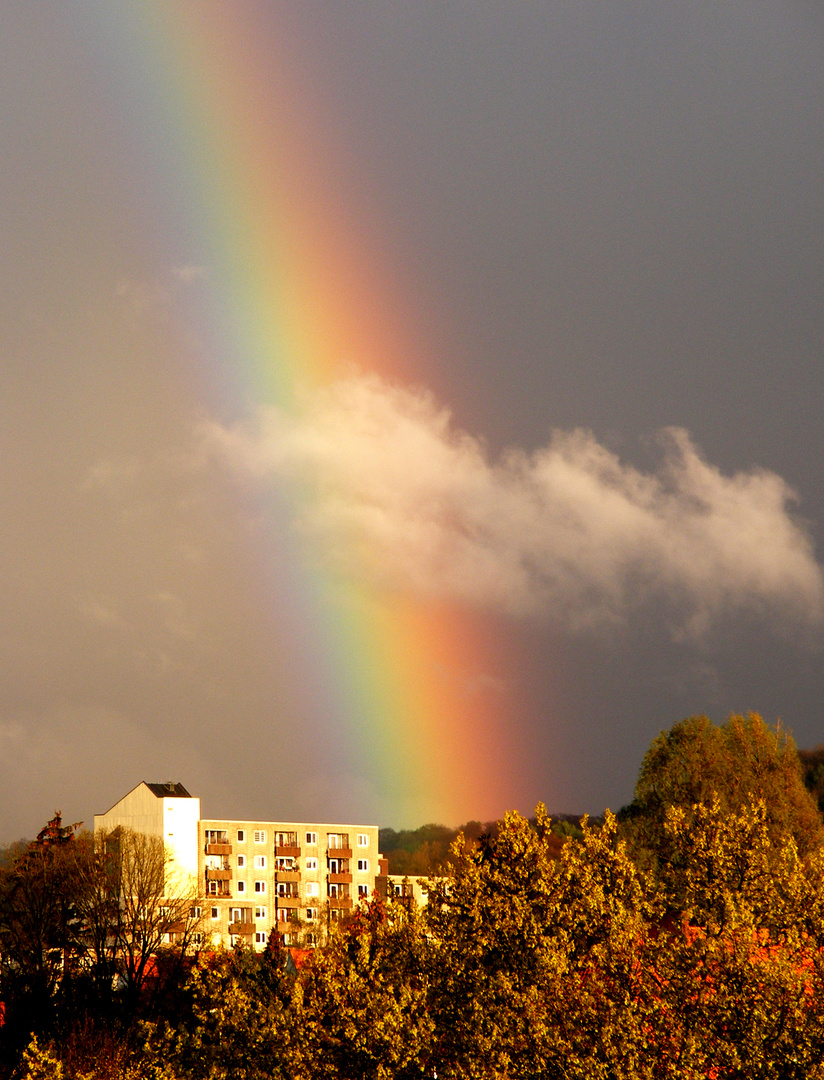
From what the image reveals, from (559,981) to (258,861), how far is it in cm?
11837

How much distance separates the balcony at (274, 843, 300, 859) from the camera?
139 meters

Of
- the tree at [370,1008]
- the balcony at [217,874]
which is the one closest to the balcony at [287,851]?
the balcony at [217,874]

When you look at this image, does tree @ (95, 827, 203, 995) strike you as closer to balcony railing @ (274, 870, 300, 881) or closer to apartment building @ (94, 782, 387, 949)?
apartment building @ (94, 782, 387, 949)

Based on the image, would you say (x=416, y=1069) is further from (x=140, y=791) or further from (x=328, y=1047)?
(x=140, y=791)

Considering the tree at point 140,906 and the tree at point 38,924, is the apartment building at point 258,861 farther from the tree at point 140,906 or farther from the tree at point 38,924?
the tree at point 38,924

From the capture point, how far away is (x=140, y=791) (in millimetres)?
131250

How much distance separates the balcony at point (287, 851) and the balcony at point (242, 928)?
8.62m

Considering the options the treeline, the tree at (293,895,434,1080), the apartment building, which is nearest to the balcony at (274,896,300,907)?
the apartment building

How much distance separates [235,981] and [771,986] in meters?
13.7

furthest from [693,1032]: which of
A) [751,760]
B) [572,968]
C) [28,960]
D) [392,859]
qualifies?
[392,859]

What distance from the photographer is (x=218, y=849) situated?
445 feet

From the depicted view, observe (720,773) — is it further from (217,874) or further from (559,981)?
(217,874)

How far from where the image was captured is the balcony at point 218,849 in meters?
136

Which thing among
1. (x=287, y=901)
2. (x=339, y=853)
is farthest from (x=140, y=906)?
(x=339, y=853)
